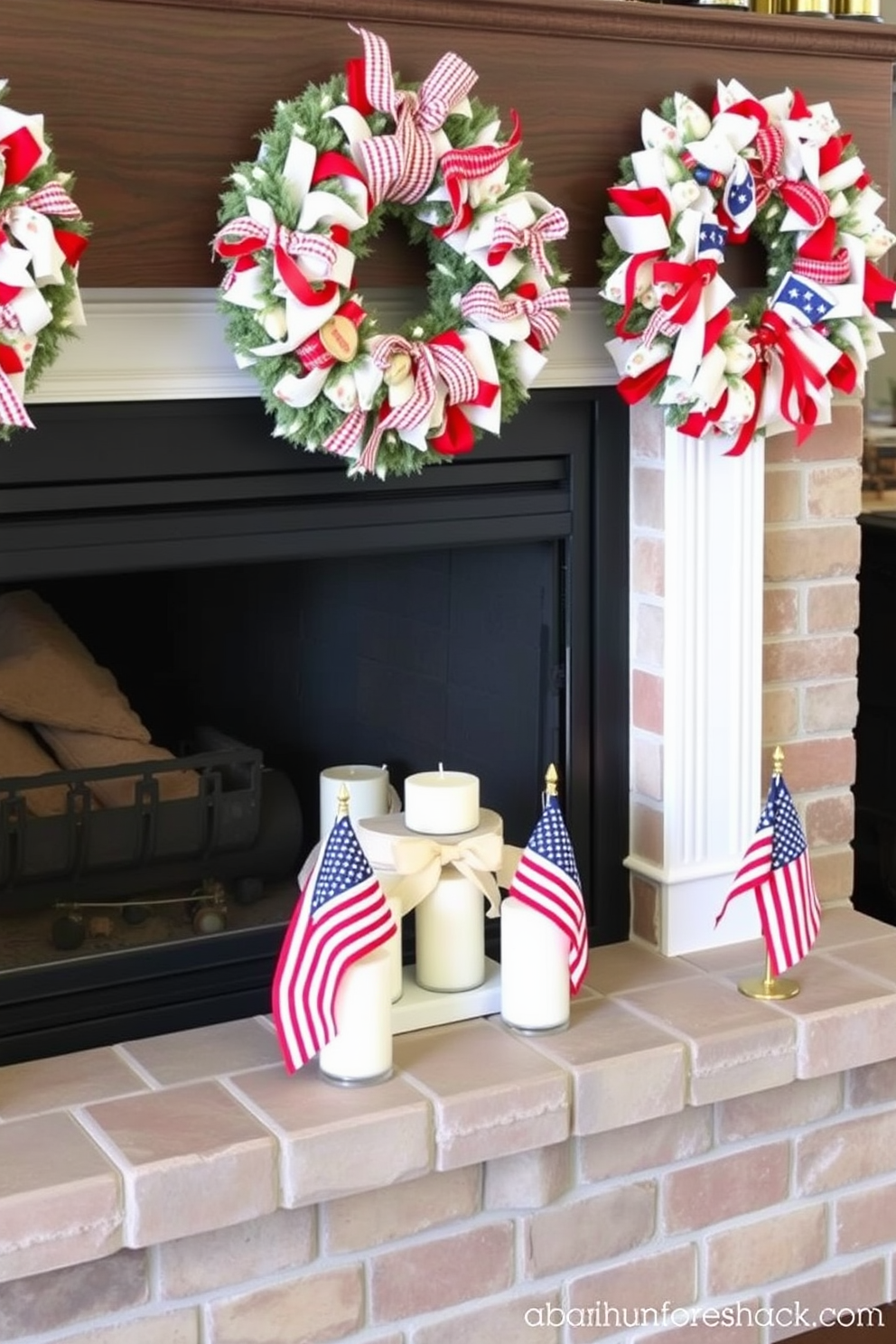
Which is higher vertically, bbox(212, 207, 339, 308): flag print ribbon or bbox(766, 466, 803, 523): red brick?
bbox(212, 207, 339, 308): flag print ribbon

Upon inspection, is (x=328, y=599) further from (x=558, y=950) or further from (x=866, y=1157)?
(x=866, y=1157)

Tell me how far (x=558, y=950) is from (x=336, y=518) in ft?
1.74

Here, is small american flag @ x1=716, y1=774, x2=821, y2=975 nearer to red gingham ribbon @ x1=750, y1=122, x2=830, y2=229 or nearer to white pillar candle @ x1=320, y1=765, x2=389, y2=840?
white pillar candle @ x1=320, y1=765, x2=389, y2=840

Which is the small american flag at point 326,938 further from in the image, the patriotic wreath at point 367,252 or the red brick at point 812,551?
the red brick at point 812,551

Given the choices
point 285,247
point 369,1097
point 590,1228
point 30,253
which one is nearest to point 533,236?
point 285,247

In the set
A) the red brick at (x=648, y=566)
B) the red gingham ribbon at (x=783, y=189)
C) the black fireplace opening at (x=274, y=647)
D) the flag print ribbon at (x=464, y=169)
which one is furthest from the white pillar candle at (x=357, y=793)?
the red gingham ribbon at (x=783, y=189)

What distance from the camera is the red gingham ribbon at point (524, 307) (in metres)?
1.76

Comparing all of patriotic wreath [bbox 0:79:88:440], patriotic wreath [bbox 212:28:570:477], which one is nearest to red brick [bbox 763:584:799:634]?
patriotic wreath [bbox 212:28:570:477]

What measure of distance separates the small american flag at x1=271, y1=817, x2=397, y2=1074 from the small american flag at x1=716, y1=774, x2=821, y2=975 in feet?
1.54

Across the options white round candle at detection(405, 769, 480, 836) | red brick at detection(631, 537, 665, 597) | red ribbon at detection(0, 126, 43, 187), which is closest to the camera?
red ribbon at detection(0, 126, 43, 187)

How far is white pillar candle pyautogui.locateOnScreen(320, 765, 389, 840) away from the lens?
7.03 feet

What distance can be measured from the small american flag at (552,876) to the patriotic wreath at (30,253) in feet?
2.28

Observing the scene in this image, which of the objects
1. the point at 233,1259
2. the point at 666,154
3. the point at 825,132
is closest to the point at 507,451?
the point at 666,154

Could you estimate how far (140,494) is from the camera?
5.90 ft
